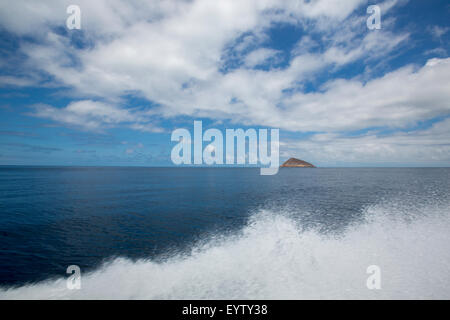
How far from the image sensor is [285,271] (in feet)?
40.0

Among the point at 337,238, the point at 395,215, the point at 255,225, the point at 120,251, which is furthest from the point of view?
the point at 395,215

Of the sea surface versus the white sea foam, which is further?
the sea surface

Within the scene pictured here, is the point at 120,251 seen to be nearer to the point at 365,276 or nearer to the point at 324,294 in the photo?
the point at 324,294

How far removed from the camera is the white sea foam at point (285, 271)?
10109mm

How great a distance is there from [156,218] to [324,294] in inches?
781

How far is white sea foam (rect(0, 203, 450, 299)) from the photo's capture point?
10.1 m

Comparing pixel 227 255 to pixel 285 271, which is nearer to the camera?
pixel 285 271

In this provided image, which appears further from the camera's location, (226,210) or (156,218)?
(226,210)

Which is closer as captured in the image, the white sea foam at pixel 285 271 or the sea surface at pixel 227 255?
the white sea foam at pixel 285 271
